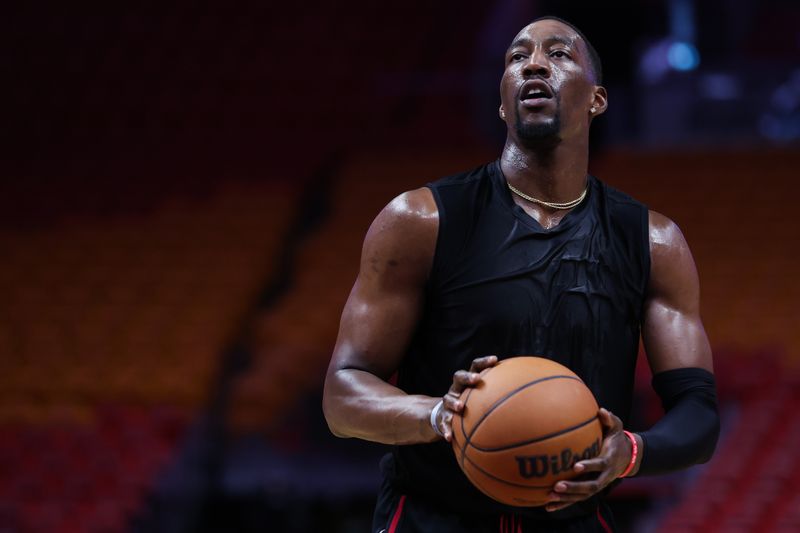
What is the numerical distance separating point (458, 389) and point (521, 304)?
1.35 feet

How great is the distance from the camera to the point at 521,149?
9.70ft

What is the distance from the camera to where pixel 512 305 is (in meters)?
2.72

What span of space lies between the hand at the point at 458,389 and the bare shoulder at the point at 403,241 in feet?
1.48

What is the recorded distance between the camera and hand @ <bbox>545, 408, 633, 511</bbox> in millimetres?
2297

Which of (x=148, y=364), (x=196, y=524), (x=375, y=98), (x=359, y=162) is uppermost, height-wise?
(x=375, y=98)

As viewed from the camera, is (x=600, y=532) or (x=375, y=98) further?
→ (x=375, y=98)

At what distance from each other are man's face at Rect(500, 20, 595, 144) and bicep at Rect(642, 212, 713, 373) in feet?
1.16

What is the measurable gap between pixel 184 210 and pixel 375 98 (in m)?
3.01

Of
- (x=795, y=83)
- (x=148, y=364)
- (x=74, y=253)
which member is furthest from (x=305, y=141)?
(x=795, y=83)

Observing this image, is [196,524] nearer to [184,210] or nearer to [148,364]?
[148,364]

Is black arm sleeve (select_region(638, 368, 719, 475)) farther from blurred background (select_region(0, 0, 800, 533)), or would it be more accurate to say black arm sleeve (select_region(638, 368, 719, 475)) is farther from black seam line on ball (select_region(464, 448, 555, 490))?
blurred background (select_region(0, 0, 800, 533))

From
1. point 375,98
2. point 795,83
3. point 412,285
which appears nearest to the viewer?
point 412,285

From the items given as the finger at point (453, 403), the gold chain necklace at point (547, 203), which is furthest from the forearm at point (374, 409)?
the gold chain necklace at point (547, 203)

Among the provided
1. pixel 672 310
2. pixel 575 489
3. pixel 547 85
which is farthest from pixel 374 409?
pixel 547 85
